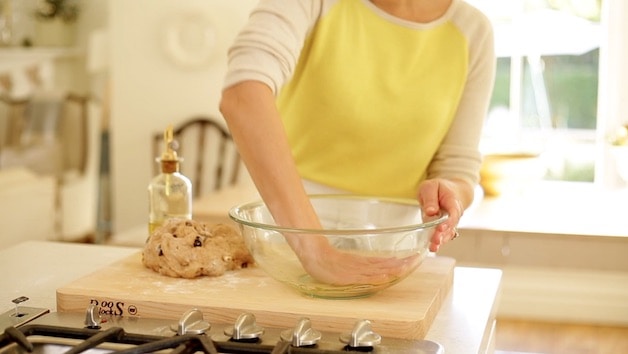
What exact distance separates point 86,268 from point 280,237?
0.45 m

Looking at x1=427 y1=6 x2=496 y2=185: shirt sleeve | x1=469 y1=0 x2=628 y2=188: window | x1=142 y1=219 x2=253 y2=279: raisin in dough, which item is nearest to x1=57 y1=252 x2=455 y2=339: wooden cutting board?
x1=142 y1=219 x2=253 y2=279: raisin in dough

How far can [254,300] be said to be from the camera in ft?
3.46

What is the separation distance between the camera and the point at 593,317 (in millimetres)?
3771

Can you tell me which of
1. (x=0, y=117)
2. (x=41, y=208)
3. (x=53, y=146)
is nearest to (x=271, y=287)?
(x=41, y=208)

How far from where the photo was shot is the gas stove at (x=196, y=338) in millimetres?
886

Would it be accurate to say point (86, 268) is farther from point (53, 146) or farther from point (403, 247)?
point (53, 146)

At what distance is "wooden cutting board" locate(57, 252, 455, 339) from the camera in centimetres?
101

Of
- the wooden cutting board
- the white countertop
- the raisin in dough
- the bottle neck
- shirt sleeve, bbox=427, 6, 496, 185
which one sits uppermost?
shirt sleeve, bbox=427, 6, 496, 185

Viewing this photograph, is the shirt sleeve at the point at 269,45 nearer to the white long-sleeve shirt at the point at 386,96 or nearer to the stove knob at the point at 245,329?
the white long-sleeve shirt at the point at 386,96

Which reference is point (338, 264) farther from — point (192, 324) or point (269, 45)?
point (269, 45)

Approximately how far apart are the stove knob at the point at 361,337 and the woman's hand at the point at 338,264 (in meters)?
0.11

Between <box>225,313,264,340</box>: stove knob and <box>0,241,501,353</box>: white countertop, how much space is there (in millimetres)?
203

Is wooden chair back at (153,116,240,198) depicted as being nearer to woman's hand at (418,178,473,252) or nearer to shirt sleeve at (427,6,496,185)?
shirt sleeve at (427,6,496,185)

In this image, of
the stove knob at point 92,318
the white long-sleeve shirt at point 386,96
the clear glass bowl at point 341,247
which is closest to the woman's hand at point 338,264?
the clear glass bowl at point 341,247
